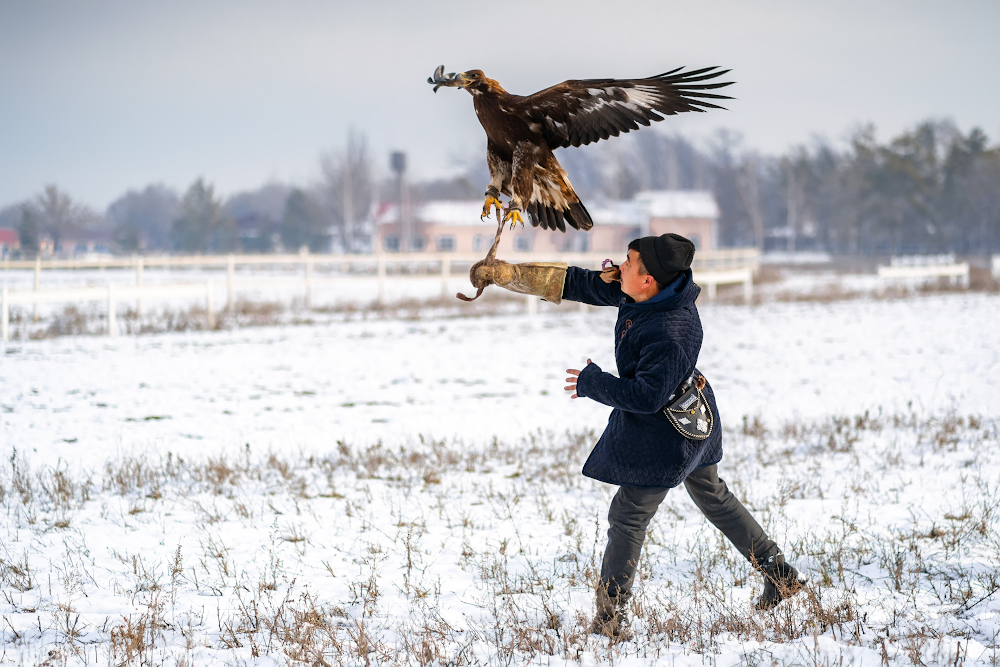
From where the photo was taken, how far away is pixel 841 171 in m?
74.7

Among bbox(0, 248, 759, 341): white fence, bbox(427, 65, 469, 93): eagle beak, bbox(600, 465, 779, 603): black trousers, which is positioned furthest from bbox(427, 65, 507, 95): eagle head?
bbox(0, 248, 759, 341): white fence

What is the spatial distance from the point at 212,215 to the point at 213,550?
257ft

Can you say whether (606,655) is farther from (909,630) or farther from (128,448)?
(128,448)

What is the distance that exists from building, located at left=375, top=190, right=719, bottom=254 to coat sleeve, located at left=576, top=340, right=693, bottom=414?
61084 millimetres

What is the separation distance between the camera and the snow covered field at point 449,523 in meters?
3.19

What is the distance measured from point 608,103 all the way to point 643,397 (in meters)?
1.04

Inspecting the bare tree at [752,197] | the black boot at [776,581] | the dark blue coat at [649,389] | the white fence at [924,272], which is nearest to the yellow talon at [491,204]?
the dark blue coat at [649,389]

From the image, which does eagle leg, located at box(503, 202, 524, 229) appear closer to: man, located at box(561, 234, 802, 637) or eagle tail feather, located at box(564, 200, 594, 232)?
eagle tail feather, located at box(564, 200, 594, 232)

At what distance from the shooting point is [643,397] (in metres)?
2.82

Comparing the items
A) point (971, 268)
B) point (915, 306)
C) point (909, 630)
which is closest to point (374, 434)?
point (909, 630)

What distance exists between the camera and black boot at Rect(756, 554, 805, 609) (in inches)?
132

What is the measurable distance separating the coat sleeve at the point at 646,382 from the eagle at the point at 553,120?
2.11 feet

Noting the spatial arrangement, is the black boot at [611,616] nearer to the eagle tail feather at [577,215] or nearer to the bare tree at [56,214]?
the eagle tail feather at [577,215]

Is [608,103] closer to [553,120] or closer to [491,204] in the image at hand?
[553,120]
